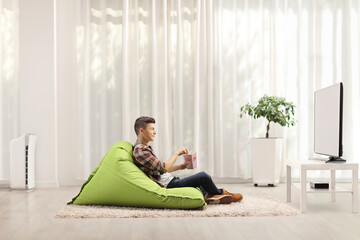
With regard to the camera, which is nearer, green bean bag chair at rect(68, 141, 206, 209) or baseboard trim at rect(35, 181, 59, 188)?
green bean bag chair at rect(68, 141, 206, 209)

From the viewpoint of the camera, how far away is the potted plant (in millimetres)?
6012

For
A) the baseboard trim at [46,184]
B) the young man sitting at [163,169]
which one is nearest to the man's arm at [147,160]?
the young man sitting at [163,169]

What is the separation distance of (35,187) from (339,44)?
4.29 metres

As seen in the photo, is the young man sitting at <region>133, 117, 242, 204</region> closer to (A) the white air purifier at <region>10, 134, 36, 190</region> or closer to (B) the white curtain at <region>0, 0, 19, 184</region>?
(A) the white air purifier at <region>10, 134, 36, 190</region>

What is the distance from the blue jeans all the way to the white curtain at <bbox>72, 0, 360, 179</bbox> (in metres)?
1.70

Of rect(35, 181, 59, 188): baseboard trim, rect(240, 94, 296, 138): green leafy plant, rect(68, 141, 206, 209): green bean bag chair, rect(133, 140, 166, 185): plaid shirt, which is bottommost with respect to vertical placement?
rect(35, 181, 59, 188): baseboard trim

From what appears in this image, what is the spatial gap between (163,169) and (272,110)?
200cm

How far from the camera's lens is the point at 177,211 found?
13.6ft

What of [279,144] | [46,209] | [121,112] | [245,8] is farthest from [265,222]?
[245,8]

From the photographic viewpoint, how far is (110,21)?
20.9 ft

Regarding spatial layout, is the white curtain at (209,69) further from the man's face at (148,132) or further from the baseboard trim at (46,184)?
the man's face at (148,132)

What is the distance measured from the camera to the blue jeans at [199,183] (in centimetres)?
450

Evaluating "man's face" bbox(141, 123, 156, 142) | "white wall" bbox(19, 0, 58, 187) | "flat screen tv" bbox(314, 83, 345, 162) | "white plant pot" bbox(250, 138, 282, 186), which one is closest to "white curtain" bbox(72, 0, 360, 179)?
"white plant pot" bbox(250, 138, 282, 186)

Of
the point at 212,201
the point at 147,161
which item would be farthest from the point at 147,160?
the point at 212,201
